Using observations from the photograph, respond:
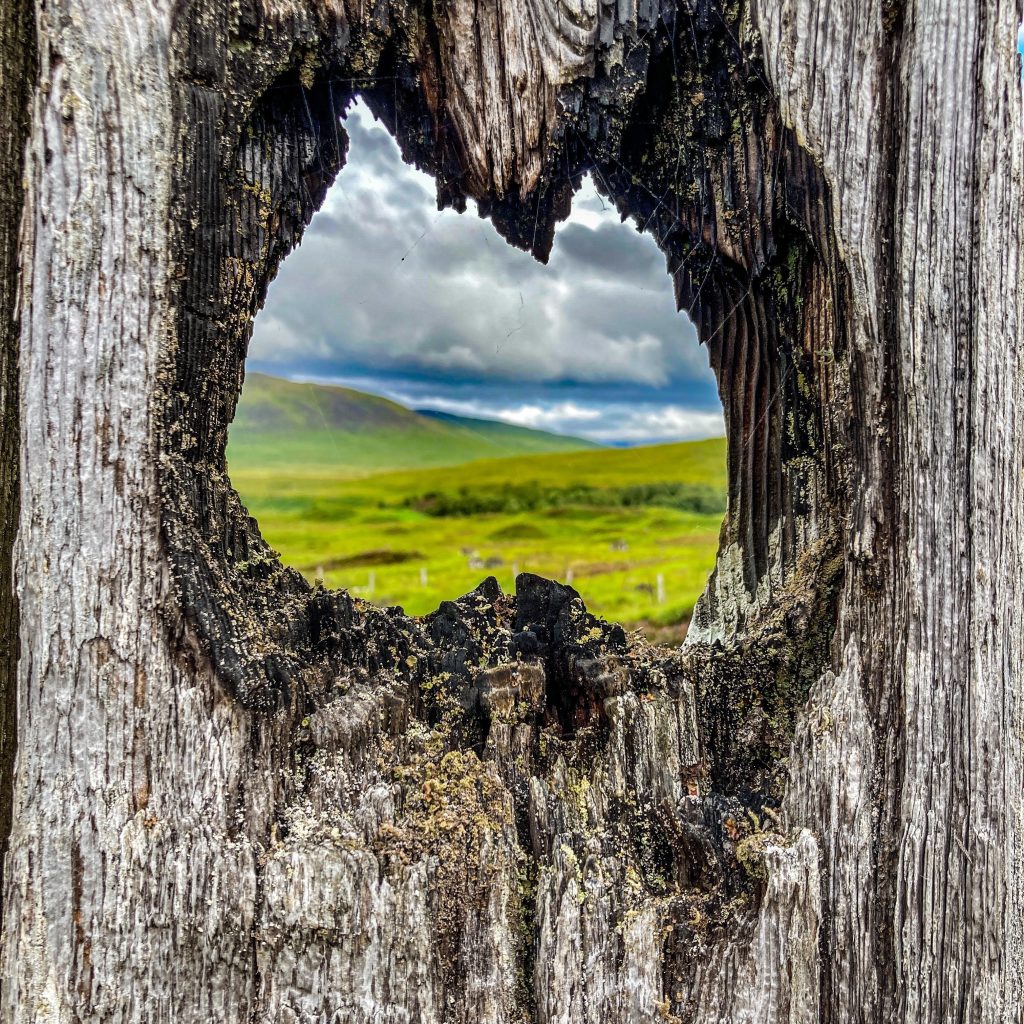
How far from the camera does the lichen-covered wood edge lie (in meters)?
1.34

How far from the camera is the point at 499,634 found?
5.09 ft

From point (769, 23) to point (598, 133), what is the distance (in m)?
0.38

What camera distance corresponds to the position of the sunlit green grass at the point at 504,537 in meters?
9.63

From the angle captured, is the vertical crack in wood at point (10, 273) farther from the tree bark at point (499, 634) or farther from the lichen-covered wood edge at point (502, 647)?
the lichen-covered wood edge at point (502, 647)

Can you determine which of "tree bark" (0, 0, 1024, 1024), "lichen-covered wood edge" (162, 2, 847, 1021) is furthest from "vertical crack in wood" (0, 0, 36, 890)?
"lichen-covered wood edge" (162, 2, 847, 1021)

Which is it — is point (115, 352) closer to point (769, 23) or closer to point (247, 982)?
point (247, 982)

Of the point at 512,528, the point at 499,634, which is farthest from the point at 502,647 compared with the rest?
the point at 512,528

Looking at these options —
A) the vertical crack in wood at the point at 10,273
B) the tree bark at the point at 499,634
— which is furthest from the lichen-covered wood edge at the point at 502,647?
the vertical crack in wood at the point at 10,273

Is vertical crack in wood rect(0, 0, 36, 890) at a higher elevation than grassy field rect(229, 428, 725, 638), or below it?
higher

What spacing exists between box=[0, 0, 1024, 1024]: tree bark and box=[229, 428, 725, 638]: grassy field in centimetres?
54

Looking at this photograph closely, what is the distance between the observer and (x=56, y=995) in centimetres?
136

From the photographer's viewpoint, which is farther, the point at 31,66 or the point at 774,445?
the point at 774,445

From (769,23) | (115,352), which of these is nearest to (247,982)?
(115,352)

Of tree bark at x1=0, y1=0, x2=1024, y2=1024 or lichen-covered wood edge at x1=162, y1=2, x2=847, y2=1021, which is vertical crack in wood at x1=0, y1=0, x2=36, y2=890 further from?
lichen-covered wood edge at x1=162, y1=2, x2=847, y2=1021
